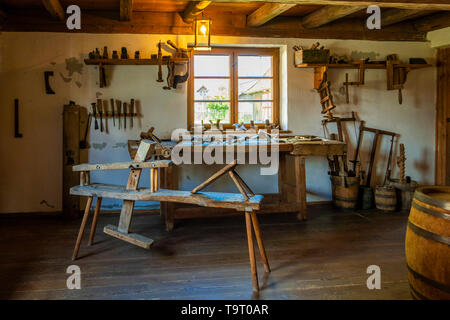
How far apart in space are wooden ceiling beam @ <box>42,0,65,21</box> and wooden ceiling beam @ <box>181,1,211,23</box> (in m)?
1.42

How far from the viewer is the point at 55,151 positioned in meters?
4.68

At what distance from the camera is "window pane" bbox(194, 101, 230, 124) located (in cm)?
500

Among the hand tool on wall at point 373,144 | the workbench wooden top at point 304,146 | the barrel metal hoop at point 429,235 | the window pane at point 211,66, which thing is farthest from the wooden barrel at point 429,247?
the window pane at point 211,66

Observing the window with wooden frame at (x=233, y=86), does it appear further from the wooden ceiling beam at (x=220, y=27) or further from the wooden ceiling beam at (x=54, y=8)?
the wooden ceiling beam at (x=54, y=8)

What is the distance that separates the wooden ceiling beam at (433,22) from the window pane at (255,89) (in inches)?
87.3

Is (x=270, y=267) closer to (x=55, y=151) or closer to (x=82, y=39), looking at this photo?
(x=55, y=151)

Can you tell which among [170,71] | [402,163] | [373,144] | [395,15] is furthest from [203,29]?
[402,163]

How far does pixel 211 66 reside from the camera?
4988 millimetres

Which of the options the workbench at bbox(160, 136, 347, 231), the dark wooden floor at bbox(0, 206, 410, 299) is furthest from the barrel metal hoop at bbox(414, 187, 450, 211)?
the workbench at bbox(160, 136, 347, 231)

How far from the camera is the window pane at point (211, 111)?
5000 mm

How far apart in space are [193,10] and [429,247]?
11.2 ft

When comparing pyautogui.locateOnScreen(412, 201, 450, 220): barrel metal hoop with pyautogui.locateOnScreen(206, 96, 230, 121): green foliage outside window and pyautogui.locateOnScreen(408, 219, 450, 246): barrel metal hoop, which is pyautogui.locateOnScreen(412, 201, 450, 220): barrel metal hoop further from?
pyautogui.locateOnScreen(206, 96, 230, 121): green foliage outside window

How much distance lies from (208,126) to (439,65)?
3.43m
